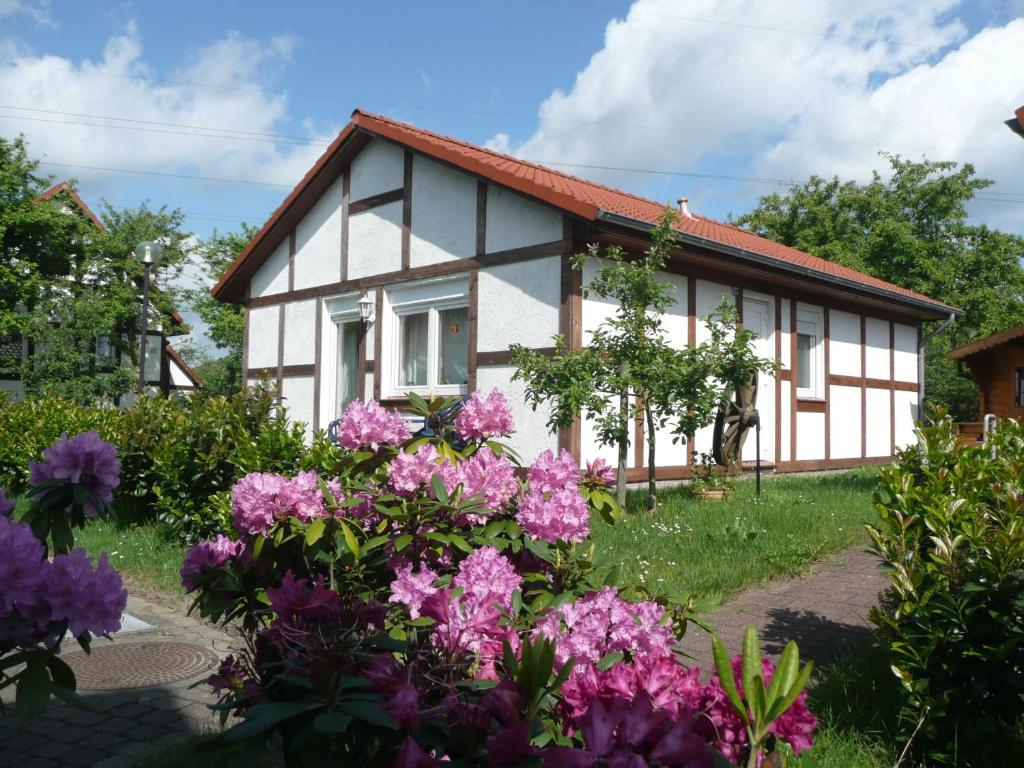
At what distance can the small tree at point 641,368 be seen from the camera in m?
7.91

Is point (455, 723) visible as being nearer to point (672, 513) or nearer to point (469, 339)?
point (672, 513)

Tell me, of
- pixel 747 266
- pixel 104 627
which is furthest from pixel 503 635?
pixel 747 266

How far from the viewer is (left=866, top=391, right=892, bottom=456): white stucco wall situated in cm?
1556

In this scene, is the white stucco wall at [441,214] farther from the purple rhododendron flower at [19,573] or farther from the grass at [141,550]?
the purple rhododendron flower at [19,573]

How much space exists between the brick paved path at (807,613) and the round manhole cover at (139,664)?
2.52 meters

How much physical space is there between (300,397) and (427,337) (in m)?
3.17

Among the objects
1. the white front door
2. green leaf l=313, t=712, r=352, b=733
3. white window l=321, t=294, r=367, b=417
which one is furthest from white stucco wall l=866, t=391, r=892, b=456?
green leaf l=313, t=712, r=352, b=733

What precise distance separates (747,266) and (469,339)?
13.1 feet

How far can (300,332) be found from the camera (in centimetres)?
1493

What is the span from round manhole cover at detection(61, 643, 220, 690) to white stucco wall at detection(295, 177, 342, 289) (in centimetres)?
982

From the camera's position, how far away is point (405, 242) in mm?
12859

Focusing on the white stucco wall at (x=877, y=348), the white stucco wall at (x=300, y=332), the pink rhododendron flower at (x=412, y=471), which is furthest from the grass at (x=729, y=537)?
the white stucco wall at (x=300, y=332)

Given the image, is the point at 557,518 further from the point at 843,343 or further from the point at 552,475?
the point at 843,343

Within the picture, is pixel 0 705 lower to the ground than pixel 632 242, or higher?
lower
